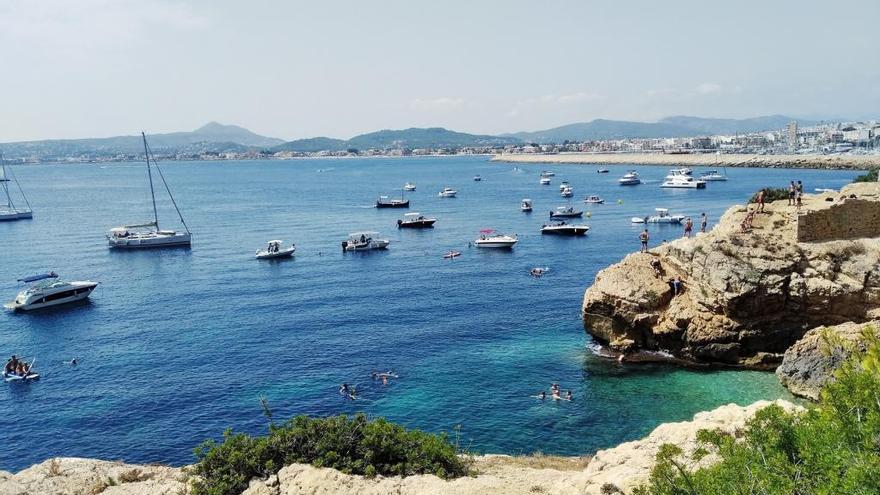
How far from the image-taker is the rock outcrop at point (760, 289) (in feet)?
113

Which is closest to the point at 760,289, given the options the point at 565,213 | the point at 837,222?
the point at 837,222

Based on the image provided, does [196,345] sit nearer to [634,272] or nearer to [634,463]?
[634,272]

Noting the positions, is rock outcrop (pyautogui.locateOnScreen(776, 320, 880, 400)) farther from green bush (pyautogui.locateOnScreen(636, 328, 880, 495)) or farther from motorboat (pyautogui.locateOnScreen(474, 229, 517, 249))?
motorboat (pyautogui.locateOnScreen(474, 229, 517, 249))

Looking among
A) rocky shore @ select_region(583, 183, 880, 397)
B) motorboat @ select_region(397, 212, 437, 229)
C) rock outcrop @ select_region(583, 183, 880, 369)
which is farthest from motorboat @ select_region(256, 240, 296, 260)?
rock outcrop @ select_region(583, 183, 880, 369)

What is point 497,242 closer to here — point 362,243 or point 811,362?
point 362,243

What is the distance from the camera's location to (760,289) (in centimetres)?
3509

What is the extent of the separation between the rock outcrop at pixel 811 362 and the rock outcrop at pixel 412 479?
1262cm

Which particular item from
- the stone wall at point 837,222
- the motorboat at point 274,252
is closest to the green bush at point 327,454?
the stone wall at point 837,222

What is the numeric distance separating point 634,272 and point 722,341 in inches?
237

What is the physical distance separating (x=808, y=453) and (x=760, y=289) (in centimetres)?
2545

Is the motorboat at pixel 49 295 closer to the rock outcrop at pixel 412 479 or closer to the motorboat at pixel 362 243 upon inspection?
the motorboat at pixel 362 243

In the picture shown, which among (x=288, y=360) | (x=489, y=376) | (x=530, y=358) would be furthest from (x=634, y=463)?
(x=288, y=360)

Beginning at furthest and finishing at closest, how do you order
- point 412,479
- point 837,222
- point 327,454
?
point 837,222
point 327,454
point 412,479

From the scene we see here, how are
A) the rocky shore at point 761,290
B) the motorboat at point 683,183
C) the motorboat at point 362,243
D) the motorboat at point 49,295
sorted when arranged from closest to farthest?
the rocky shore at point 761,290
the motorboat at point 49,295
the motorboat at point 362,243
the motorboat at point 683,183
